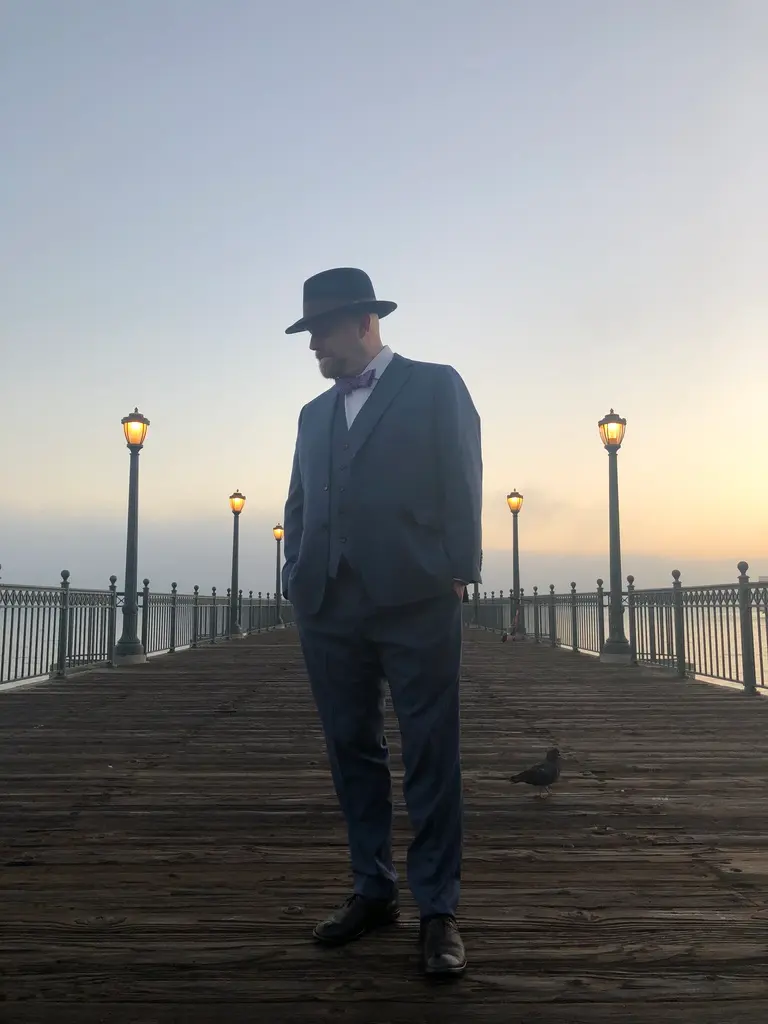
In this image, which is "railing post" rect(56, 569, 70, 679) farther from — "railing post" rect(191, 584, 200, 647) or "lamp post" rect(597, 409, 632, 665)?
"lamp post" rect(597, 409, 632, 665)

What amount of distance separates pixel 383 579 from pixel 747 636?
7.97 meters

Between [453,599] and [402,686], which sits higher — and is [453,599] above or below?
above

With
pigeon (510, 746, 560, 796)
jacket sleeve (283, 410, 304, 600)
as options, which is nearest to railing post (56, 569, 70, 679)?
pigeon (510, 746, 560, 796)

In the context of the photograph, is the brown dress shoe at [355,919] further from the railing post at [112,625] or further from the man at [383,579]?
the railing post at [112,625]

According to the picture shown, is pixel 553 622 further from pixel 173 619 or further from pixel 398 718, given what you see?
pixel 398 718

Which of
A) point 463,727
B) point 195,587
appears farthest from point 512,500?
point 463,727

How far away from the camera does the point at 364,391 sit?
245 cm

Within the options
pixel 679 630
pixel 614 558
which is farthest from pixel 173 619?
pixel 679 630

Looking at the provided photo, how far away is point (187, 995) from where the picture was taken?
1.83 metres

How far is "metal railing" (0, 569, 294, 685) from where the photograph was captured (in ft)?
29.9

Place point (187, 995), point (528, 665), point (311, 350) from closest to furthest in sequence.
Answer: point (187, 995), point (311, 350), point (528, 665)

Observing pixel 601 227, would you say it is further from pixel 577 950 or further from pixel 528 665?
pixel 577 950

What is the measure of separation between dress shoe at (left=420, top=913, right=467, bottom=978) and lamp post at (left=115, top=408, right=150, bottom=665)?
11.6m

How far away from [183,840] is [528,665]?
1017 cm
